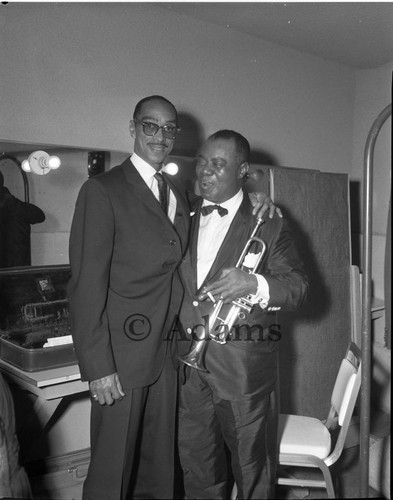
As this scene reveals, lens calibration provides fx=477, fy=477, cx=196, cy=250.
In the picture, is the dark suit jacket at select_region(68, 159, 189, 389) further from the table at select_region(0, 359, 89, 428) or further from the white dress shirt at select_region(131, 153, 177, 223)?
the table at select_region(0, 359, 89, 428)

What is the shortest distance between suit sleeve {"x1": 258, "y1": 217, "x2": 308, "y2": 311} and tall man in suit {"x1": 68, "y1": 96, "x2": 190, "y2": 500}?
37 centimetres

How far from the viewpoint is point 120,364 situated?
1874mm

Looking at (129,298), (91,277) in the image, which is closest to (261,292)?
(129,298)

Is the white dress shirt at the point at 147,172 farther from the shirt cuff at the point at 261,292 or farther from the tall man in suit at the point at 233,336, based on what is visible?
the shirt cuff at the point at 261,292

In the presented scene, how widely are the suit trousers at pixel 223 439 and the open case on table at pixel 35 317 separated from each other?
2.09 feet

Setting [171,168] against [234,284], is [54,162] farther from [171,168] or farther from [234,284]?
[234,284]

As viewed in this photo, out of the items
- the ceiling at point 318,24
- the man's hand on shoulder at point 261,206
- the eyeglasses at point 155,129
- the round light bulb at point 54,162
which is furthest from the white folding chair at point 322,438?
the round light bulb at point 54,162

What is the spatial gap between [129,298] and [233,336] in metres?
0.47

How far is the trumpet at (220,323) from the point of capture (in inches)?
76.2

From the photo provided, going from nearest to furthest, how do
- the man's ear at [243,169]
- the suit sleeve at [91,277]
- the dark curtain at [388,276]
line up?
the dark curtain at [388,276]
the suit sleeve at [91,277]
the man's ear at [243,169]

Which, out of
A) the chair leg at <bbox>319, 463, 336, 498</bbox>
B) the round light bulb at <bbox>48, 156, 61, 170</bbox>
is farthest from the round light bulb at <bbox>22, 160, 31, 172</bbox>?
the chair leg at <bbox>319, 463, 336, 498</bbox>

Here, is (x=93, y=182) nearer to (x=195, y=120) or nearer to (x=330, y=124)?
(x=195, y=120)

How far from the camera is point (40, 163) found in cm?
247

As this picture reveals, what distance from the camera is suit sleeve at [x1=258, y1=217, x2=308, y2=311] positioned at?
187cm
